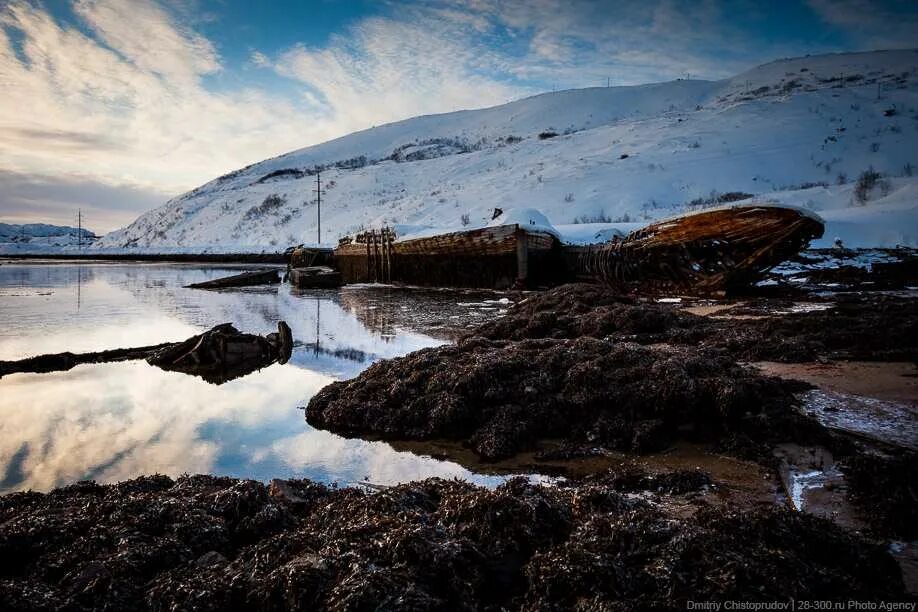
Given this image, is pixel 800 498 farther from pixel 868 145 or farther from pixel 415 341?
pixel 868 145

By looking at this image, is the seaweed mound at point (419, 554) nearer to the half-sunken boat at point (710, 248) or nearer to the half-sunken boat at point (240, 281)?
the half-sunken boat at point (710, 248)

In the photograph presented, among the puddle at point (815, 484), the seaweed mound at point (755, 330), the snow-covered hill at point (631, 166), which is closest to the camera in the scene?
the puddle at point (815, 484)

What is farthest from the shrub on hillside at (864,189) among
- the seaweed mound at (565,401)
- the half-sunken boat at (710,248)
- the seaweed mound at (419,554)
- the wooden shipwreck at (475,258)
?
the seaweed mound at (419,554)

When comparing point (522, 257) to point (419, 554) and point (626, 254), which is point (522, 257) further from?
point (419, 554)

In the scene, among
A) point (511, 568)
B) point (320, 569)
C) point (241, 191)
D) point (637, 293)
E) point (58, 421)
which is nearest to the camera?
point (320, 569)

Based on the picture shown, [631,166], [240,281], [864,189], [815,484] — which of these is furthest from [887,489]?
[631,166]

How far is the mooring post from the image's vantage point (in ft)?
35.5

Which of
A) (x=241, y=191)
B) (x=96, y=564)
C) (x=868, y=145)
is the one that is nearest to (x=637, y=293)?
(x=96, y=564)

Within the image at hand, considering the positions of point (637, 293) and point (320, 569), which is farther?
point (637, 293)

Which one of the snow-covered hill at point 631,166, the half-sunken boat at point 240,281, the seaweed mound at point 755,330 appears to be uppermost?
the snow-covered hill at point 631,166

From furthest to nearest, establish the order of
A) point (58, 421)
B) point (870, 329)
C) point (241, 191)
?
point (241, 191) → point (870, 329) → point (58, 421)

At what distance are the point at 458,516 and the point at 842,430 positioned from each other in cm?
184

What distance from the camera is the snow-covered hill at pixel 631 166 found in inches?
886

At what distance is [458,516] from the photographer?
5.23 feet
